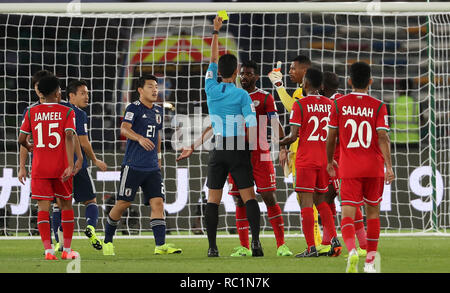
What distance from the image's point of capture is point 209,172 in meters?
8.20

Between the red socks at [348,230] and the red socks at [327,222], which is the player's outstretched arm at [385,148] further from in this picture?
the red socks at [327,222]

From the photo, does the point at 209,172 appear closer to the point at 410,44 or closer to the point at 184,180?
the point at 184,180

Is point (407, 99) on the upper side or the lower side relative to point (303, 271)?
upper

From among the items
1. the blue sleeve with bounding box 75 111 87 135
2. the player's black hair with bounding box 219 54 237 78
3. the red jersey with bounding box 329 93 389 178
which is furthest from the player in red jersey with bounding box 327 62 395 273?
the blue sleeve with bounding box 75 111 87 135

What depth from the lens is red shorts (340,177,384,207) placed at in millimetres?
6715

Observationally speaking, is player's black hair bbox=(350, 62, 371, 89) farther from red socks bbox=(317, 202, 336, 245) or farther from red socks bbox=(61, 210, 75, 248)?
red socks bbox=(61, 210, 75, 248)

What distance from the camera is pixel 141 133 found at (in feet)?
28.3

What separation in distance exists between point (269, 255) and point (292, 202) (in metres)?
3.79

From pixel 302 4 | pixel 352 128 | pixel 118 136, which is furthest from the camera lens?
pixel 118 136

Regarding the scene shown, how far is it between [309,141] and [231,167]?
2.53ft

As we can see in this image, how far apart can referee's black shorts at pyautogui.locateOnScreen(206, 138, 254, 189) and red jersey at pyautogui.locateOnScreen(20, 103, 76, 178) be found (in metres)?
1.35

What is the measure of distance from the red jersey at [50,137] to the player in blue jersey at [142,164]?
2.44 feet

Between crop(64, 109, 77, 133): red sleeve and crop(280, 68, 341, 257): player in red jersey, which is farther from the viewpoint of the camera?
crop(280, 68, 341, 257): player in red jersey

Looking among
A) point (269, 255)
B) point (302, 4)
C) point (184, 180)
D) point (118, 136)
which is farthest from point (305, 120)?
point (118, 136)
